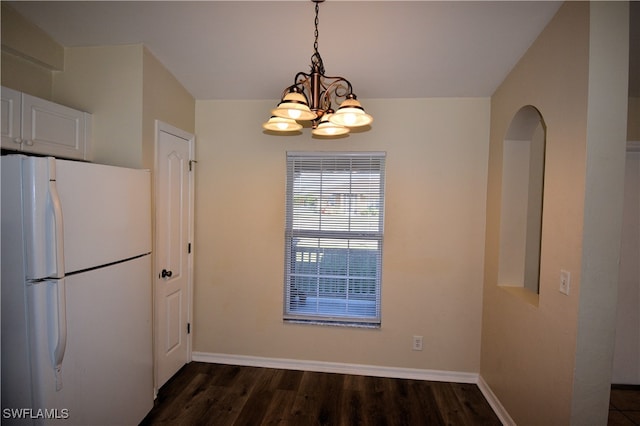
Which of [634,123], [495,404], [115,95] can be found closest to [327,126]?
[115,95]

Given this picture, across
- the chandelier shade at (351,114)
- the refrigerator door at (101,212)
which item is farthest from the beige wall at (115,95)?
the chandelier shade at (351,114)

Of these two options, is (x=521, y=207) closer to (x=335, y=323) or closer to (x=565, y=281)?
(x=565, y=281)

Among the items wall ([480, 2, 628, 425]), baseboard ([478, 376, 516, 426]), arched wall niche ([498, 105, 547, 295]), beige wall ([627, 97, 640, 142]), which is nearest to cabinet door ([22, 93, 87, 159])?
wall ([480, 2, 628, 425])

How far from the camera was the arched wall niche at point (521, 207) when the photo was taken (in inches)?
89.4

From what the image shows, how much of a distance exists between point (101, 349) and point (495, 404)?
2.80m

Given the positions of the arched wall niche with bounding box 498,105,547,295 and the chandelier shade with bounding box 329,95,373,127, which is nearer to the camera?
the chandelier shade with bounding box 329,95,373,127

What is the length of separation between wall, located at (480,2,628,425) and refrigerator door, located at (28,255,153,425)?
2.53 meters

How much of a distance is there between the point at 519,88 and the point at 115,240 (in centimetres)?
288

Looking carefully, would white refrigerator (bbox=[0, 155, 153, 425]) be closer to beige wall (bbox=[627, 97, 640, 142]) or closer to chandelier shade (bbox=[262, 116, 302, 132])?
chandelier shade (bbox=[262, 116, 302, 132])

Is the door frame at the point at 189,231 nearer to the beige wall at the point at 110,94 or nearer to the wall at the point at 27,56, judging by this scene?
Answer: the beige wall at the point at 110,94

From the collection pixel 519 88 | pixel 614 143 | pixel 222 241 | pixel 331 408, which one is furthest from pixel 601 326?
pixel 222 241

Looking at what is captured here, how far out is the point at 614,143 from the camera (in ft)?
4.58

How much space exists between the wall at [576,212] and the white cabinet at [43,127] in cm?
309

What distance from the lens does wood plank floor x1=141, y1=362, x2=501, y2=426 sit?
213cm
